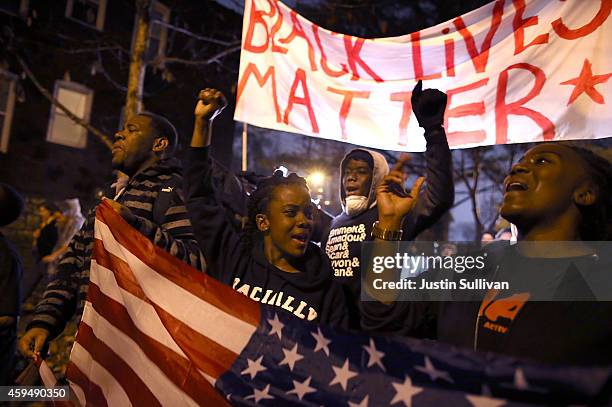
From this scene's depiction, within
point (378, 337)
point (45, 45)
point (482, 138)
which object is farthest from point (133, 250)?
point (45, 45)

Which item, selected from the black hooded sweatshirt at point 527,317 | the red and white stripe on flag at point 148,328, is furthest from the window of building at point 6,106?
the black hooded sweatshirt at point 527,317

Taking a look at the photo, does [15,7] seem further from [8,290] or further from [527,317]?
[527,317]

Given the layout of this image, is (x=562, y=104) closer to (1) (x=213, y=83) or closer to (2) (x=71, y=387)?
(2) (x=71, y=387)

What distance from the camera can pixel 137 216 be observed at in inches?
114

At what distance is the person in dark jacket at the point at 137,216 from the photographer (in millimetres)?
2893

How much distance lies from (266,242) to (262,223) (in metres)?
0.10

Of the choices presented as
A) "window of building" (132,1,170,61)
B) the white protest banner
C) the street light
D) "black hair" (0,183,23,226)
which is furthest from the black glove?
"window of building" (132,1,170,61)

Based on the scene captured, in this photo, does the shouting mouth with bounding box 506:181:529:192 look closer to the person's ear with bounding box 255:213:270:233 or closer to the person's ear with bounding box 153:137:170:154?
the person's ear with bounding box 255:213:270:233

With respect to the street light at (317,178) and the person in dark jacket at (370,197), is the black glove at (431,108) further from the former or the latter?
the street light at (317,178)

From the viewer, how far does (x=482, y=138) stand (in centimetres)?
364

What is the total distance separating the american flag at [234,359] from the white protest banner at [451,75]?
76.7 inches

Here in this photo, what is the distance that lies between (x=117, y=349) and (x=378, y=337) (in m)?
1.28

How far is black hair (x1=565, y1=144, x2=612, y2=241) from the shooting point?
6.79ft

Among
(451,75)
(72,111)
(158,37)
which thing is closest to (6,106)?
(72,111)
